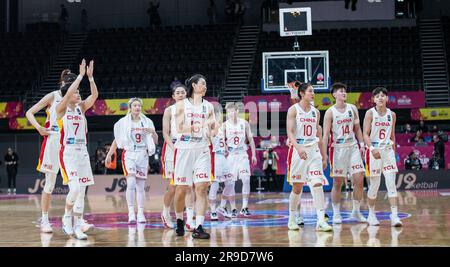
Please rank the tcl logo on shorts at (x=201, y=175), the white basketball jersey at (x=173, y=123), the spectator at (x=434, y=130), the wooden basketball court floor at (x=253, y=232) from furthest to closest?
the spectator at (x=434, y=130)
the white basketball jersey at (x=173, y=123)
the tcl logo on shorts at (x=201, y=175)
the wooden basketball court floor at (x=253, y=232)

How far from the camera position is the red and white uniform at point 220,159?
41.0 feet

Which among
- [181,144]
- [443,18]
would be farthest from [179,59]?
[181,144]

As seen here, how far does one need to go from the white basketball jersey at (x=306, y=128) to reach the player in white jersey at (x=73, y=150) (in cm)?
307

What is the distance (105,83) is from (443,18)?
17.8 meters

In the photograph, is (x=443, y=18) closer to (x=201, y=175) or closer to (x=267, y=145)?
(x=267, y=145)

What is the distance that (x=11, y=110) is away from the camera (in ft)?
95.2

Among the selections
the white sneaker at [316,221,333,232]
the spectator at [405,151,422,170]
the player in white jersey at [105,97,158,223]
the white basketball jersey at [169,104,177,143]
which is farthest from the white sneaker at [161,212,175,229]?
the spectator at [405,151,422,170]

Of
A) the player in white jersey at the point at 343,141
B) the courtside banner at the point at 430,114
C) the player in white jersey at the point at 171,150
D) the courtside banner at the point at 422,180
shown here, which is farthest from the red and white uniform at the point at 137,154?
the courtside banner at the point at 430,114

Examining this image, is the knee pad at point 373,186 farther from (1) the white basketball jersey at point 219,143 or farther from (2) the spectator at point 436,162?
(2) the spectator at point 436,162

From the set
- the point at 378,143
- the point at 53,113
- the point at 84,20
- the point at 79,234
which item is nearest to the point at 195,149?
the point at 79,234

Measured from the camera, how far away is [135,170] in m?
11.5

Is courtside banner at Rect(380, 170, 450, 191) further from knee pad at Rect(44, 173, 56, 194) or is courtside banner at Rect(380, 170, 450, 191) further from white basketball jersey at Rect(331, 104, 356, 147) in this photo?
knee pad at Rect(44, 173, 56, 194)

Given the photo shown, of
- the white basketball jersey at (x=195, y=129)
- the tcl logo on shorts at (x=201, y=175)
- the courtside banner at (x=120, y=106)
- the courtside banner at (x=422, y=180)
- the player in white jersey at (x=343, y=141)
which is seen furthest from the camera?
the courtside banner at (x=120, y=106)

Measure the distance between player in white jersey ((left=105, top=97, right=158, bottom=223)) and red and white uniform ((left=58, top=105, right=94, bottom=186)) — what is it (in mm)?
2202
